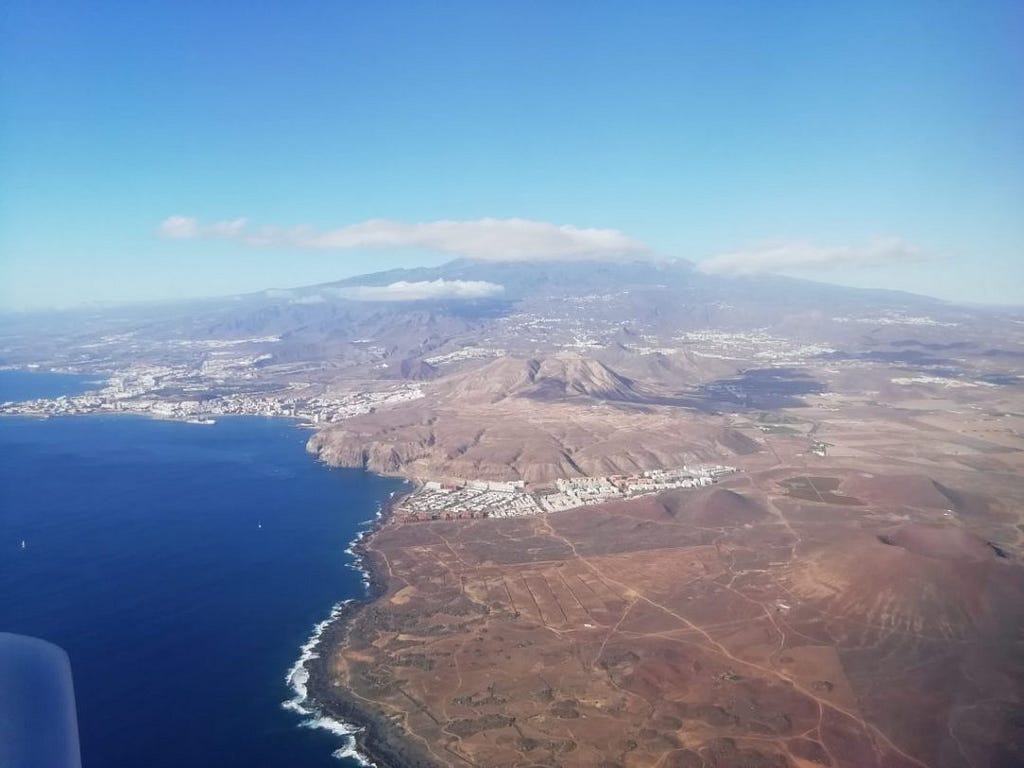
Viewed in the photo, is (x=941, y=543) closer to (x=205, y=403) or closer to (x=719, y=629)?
(x=719, y=629)

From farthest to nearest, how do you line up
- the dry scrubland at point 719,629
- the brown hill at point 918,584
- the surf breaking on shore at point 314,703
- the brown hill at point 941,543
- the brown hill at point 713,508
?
the brown hill at point 713,508, the brown hill at point 941,543, the brown hill at point 918,584, the surf breaking on shore at point 314,703, the dry scrubland at point 719,629

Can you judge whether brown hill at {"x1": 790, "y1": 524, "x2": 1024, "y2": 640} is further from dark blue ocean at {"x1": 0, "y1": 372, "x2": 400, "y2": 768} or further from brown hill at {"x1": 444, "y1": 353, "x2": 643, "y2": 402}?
brown hill at {"x1": 444, "y1": 353, "x2": 643, "y2": 402}

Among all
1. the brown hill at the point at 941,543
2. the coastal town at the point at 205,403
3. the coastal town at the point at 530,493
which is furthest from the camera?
the coastal town at the point at 205,403

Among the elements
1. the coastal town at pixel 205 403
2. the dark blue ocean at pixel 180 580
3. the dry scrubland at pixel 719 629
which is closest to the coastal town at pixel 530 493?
the dry scrubland at pixel 719 629

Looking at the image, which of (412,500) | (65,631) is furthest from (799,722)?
(412,500)

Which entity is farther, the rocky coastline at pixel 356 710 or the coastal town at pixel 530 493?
the coastal town at pixel 530 493

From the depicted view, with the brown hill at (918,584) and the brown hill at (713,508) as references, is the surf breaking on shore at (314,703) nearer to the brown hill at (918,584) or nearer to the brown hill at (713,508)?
the brown hill at (918,584)
